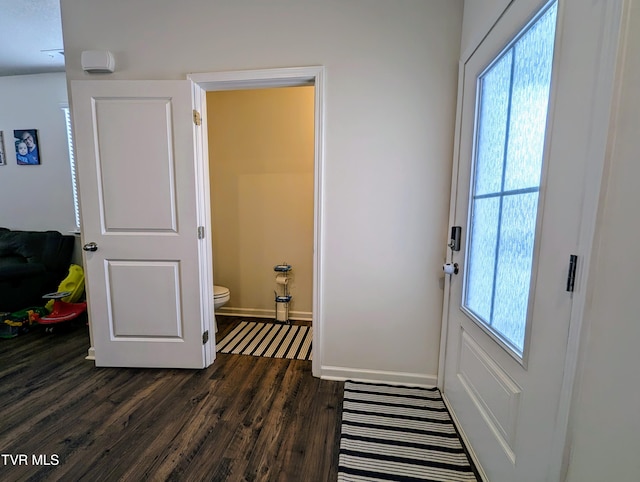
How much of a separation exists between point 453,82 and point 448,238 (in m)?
0.92

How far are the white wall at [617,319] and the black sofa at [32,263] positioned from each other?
13.2ft

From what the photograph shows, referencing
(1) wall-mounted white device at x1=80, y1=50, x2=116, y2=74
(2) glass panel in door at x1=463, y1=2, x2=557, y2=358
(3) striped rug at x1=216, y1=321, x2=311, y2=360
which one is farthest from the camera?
(3) striped rug at x1=216, y1=321, x2=311, y2=360

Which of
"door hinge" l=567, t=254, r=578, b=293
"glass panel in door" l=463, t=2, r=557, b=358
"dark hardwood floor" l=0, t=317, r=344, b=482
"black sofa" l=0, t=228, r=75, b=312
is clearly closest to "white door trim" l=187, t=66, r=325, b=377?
"dark hardwood floor" l=0, t=317, r=344, b=482

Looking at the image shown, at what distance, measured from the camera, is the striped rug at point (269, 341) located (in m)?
2.20

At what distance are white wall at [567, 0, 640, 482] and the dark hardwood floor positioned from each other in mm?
988

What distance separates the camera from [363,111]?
1649 mm

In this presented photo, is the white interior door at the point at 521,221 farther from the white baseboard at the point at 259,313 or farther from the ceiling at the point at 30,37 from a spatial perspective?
the ceiling at the point at 30,37

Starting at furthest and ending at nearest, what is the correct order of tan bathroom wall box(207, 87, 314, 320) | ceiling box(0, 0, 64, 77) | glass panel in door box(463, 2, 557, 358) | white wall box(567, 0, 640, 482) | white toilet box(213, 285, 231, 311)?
1. tan bathroom wall box(207, 87, 314, 320)
2. white toilet box(213, 285, 231, 311)
3. ceiling box(0, 0, 64, 77)
4. glass panel in door box(463, 2, 557, 358)
5. white wall box(567, 0, 640, 482)

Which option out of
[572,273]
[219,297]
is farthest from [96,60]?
[572,273]

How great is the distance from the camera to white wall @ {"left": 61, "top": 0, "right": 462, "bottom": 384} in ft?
5.22

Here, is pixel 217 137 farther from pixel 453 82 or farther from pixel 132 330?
pixel 453 82

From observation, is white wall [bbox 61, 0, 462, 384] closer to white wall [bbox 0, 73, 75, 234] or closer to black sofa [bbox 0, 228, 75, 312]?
white wall [bbox 0, 73, 75, 234]

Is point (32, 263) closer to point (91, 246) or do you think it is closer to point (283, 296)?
point (91, 246)

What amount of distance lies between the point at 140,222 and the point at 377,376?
76.5 inches
